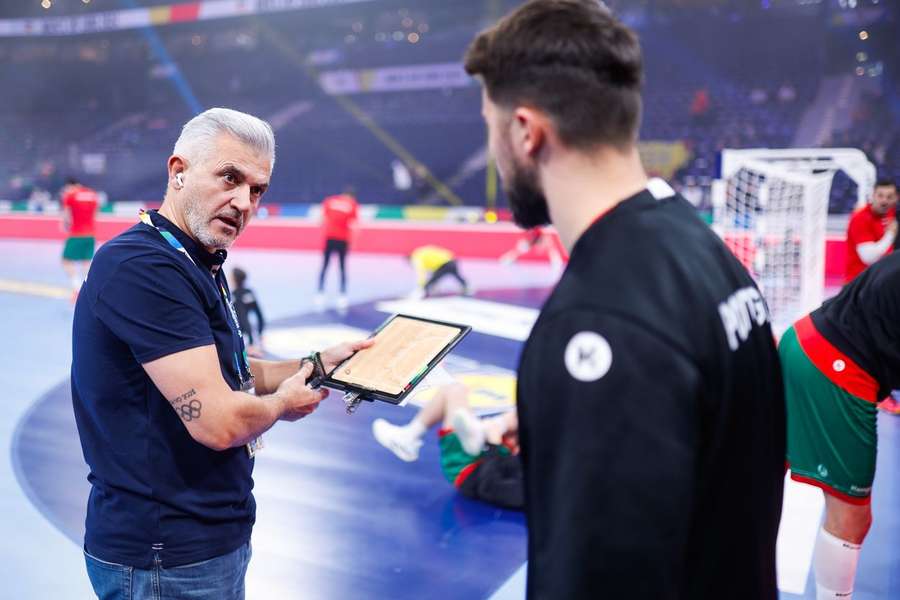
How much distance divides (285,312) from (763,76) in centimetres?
1277

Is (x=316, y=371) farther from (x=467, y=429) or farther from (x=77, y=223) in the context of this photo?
(x=77, y=223)

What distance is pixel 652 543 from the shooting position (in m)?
0.85

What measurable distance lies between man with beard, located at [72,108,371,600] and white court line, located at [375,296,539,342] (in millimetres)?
6492

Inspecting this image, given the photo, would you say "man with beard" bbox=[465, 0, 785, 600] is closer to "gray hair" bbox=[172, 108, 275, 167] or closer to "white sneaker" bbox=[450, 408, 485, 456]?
"gray hair" bbox=[172, 108, 275, 167]

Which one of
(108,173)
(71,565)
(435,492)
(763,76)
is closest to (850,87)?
(763,76)

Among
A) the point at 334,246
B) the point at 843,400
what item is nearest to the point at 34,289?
the point at 334,246

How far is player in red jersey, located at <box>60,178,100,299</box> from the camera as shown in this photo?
9.72 m

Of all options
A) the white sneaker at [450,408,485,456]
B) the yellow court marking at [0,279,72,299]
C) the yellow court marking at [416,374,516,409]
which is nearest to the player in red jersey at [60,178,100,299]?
the yellow court marking at [0,279,72,299]

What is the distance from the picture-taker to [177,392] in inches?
60.3

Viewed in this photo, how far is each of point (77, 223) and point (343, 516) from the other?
7.61 meters

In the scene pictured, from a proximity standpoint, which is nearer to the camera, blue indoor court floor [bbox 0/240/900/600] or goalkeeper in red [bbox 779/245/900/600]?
goalkeeper in red [bbox 779/245/900/600]

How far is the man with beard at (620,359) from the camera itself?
85 centimetres

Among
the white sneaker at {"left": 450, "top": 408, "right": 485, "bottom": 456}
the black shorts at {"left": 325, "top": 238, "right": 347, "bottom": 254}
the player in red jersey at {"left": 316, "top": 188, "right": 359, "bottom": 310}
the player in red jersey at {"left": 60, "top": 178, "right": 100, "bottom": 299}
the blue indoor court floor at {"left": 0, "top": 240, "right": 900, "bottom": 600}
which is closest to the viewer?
the white sneaker at {"left": 450, "top": 408, "right": 485, "bottom": 456}

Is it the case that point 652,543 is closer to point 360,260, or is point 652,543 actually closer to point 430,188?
point 360,260
